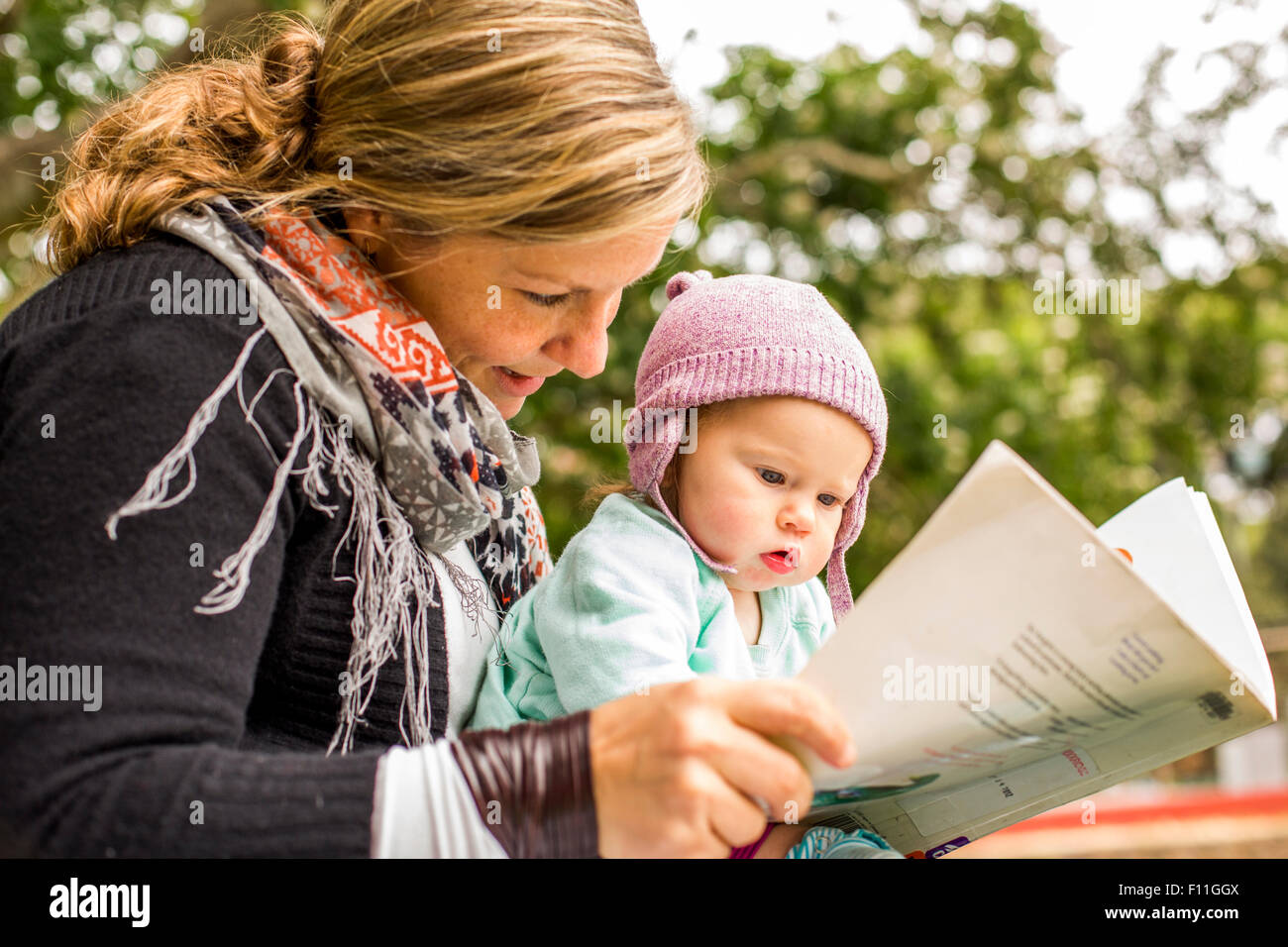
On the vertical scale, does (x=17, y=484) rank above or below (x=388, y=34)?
below

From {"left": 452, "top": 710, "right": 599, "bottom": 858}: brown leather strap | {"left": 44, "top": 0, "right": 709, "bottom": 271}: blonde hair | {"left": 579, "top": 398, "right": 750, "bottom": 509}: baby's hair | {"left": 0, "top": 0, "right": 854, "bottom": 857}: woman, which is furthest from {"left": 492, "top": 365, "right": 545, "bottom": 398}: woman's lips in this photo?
{"left": 452, "top": 710, "right": 599, "bottom": 858}: brown leather strap

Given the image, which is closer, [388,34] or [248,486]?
[248,486]

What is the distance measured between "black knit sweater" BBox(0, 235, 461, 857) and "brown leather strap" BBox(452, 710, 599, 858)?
99 mm

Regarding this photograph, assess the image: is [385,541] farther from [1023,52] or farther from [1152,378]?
[1152,378]

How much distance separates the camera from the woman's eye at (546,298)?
60.8 inches

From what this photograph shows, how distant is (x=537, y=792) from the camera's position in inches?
41.4

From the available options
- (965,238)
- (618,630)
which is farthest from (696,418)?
(965,238)

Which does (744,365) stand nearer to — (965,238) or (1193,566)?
(1193,566)

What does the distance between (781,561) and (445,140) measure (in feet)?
2.37

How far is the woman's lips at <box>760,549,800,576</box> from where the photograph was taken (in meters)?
1.68

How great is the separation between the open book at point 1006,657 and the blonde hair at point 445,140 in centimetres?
62
